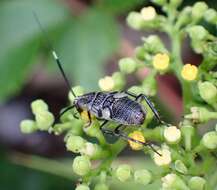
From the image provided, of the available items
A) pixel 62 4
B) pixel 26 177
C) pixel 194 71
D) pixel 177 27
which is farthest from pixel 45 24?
pixel 194 71

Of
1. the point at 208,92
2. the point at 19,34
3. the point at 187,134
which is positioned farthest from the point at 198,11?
the point at 19,34

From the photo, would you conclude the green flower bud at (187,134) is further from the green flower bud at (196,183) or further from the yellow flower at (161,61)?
the yellow flower at (161,61)

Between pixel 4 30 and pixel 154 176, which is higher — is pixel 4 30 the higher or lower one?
the higher one

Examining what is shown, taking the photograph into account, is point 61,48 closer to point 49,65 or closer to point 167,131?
point 49,65

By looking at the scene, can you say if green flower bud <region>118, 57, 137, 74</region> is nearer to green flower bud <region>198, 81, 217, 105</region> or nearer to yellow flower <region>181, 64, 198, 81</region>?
yellow flower <region>181, 64, 198, 81</region>

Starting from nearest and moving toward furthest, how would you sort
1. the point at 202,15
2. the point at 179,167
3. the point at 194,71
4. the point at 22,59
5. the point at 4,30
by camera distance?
the point at 179,167 < the point at 194,71 < the point at 202,15 < the point at 22,59 < the point at 4,30

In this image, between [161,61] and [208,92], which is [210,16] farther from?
[208,92]

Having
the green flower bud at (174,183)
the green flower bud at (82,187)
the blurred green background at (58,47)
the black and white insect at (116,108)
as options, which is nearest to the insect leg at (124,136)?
the black and white insect at (116,108)

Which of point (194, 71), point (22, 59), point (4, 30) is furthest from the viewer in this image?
point (4, 30)
